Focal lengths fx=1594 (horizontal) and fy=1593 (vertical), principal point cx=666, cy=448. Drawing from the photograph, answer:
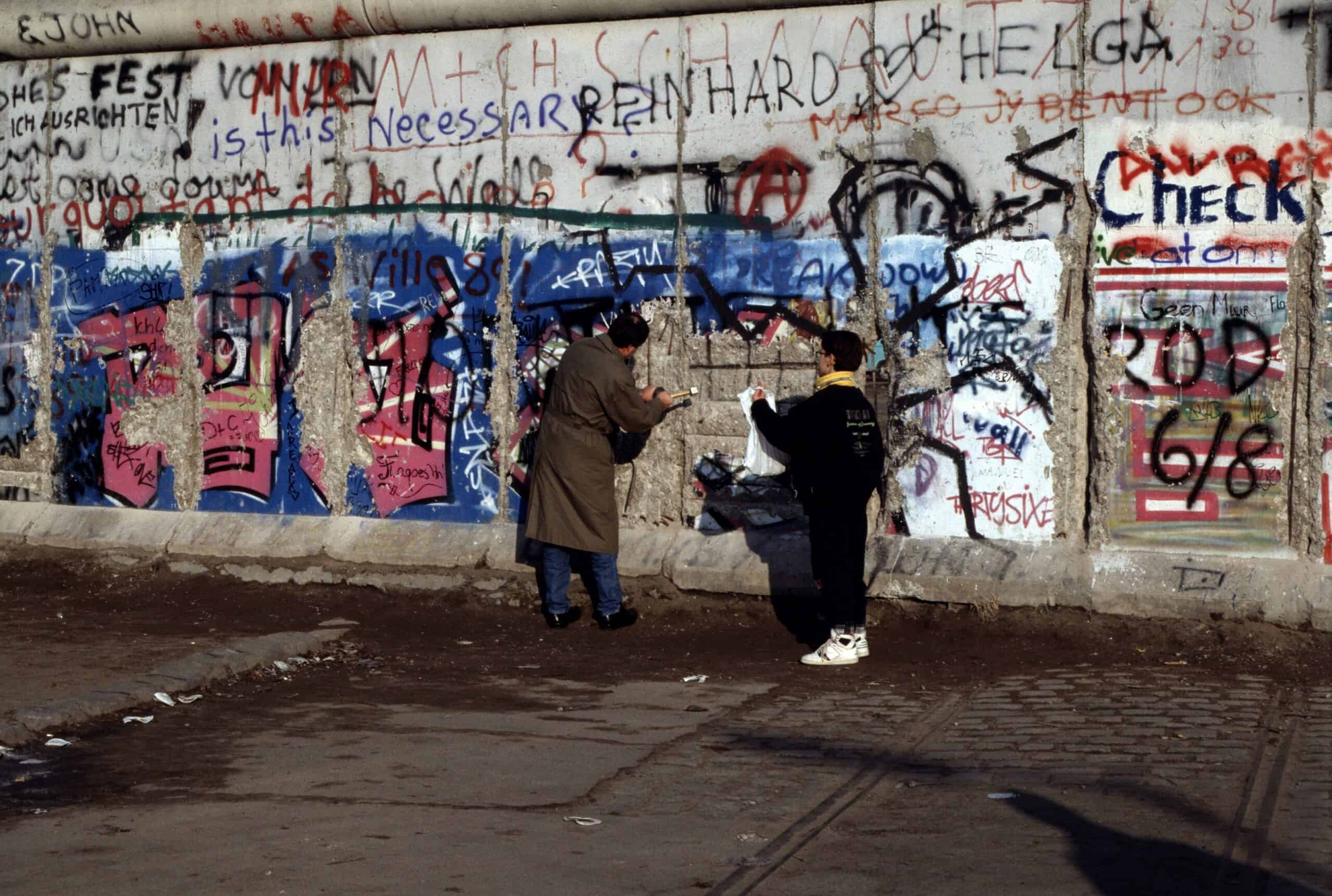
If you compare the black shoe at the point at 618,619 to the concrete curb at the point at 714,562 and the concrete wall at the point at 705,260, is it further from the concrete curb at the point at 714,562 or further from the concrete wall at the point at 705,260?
the concrete wall at the point at 705,260

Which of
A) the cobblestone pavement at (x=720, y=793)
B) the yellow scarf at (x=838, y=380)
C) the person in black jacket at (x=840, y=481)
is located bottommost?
the cobblestone pavement at (x=720, y=793)

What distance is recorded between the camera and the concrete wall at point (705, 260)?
808 centimetres

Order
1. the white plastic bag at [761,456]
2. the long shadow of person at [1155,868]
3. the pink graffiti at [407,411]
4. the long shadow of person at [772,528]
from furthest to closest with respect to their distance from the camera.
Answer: the pink graffiti at [407,411], the long shadow of person at [772,528], the white plastic bag at [761,456], the long shadow of person at [1155,868]

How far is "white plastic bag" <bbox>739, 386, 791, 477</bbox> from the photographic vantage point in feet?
28.0

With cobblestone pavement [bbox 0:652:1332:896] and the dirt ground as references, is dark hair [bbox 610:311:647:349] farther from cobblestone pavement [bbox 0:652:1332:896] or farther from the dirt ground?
cobblestone pavement [bbox 0:652:1332:896]

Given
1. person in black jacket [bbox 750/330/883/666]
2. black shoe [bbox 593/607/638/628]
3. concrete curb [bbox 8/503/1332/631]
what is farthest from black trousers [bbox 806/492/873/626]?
black shoe [bbox 593/607/638/628]

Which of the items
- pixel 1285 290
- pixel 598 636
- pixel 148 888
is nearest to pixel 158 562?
pixel 598 636

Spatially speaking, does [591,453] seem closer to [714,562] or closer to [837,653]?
[714,562]

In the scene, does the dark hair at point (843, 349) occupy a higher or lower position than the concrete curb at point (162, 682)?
higher

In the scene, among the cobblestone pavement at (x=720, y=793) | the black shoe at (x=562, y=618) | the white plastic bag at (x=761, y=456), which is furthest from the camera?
the black shoe at (x=562, y=618)

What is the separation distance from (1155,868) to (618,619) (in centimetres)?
462

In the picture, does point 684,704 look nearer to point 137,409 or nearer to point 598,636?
point 598,636

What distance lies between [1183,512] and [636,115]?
12.4ft

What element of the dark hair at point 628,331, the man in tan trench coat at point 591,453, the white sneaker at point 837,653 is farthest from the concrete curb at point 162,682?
the white sneaker at point 837,653
